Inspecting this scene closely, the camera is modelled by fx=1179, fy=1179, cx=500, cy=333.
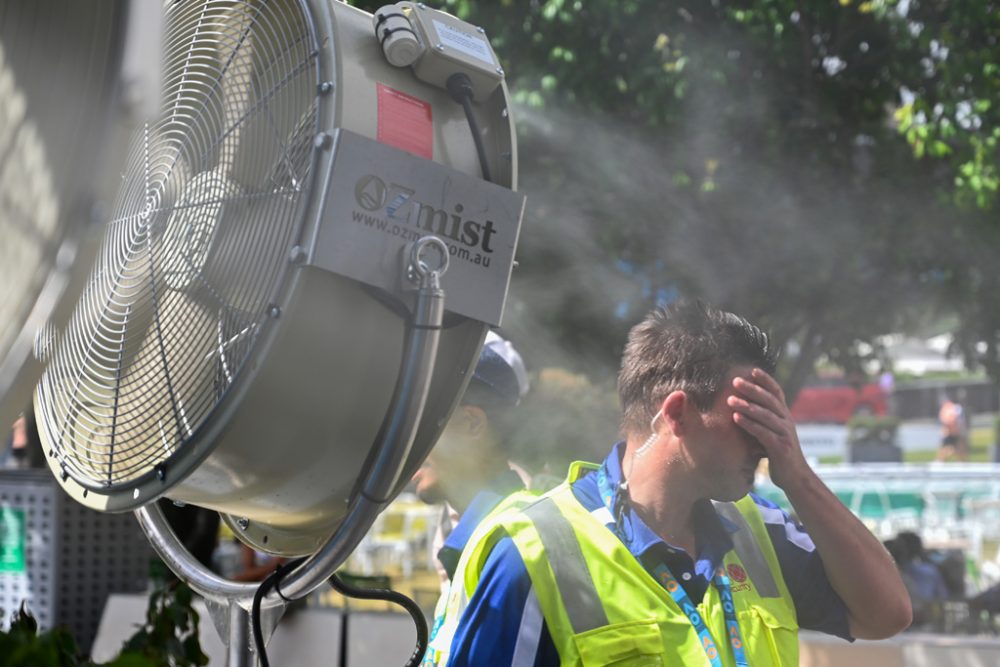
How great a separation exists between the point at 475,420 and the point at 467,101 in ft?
5.28

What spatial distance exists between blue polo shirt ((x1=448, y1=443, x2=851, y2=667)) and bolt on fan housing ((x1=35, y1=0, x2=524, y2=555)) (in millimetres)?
346

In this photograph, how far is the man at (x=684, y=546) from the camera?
5.77ft

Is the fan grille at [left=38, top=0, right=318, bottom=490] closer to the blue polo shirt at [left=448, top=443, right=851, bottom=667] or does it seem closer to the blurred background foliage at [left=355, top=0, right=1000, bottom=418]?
the blue polo shirt at [left=448, top=443, right=851, bottom=667]

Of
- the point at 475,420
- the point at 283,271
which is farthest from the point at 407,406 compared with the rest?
the point at 475,420

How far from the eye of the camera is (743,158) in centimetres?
643

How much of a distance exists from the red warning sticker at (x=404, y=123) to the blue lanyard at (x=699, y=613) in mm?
827

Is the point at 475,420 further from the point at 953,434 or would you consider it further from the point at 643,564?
the point at 953,434

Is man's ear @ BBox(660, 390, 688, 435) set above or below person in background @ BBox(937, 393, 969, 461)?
below

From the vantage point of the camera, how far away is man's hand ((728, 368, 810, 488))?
197cm

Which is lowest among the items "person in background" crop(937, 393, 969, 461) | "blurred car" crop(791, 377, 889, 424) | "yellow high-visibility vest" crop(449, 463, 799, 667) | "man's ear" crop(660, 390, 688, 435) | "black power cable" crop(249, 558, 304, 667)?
"black power cable" crop(249, 558, 304, 667)

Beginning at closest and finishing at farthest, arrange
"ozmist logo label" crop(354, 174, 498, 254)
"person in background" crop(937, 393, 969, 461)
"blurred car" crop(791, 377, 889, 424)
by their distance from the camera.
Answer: "ozmist logo label" crop(354, 174, 498, 254)
"person in background" crop(937, 393, 969, 461)
"blurred car" crop(791, 377, 889, 424)

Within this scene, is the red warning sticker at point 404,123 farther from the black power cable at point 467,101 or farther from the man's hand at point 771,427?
the man's hand at point 771,427

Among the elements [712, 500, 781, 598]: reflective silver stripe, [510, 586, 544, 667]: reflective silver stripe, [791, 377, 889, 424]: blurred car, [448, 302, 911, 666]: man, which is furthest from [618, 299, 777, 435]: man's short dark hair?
[791, 377, 889, 424]: blurred car

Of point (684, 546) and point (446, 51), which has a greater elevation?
point (446, 51)
